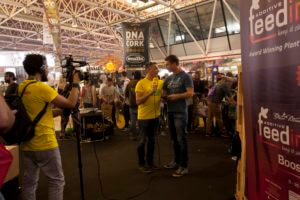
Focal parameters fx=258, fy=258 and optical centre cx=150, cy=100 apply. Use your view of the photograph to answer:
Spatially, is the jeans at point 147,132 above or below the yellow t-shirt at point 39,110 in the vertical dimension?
below

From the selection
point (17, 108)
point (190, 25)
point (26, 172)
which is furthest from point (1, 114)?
point (190, 25)

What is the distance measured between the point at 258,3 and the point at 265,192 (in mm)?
1284

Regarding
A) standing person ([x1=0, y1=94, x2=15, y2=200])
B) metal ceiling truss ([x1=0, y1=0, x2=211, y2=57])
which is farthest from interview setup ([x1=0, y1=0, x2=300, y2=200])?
metal ceiling truss ([x1=0, y1=0, x2=211, y2=57])

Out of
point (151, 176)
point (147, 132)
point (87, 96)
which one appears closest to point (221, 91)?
point (147, 132)

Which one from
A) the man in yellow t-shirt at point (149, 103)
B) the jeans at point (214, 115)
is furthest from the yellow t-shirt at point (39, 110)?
the jeans at point (214, 115)

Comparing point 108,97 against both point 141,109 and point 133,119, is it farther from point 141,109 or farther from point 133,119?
point 141,109

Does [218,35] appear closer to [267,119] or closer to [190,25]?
[190,25]

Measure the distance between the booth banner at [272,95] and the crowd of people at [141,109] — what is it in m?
1.42

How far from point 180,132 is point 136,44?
4017 millimetres

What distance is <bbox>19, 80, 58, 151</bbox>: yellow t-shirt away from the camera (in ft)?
6.54

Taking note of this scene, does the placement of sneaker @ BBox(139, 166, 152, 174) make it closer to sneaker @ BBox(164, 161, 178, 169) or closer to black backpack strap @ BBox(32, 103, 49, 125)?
sneaker @ BBox(164, 161, 178, 169)

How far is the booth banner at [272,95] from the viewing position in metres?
1.44

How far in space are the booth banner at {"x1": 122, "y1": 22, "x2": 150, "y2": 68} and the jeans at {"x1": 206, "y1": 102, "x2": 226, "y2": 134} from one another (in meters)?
2.10

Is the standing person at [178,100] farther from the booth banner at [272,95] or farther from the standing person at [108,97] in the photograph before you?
the standing person at [108,97]
